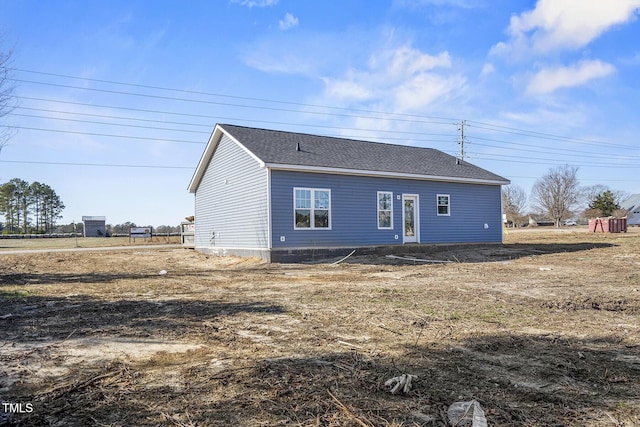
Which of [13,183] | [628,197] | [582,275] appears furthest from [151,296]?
[628,197]

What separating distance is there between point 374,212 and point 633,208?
7935 cm

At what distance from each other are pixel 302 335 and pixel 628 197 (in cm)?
9698

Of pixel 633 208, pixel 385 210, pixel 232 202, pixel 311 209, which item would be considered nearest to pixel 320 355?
pixel 311 209

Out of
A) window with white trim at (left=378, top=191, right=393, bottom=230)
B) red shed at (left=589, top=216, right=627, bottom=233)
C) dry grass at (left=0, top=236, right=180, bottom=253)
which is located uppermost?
window with white trim at (left=378, top=191, right=393, bottom=230)

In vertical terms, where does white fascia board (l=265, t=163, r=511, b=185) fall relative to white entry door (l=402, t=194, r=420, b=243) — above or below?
above

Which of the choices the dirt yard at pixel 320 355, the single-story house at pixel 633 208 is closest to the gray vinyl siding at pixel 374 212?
the dirt yard at pixel 320 355

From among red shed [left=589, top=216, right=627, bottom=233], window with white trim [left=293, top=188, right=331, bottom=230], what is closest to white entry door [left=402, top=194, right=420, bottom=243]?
window with white trim [left=293, top=188, right=331, bottom=230]

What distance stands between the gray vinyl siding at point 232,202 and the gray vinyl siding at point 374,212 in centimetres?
79

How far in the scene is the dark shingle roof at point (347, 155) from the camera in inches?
631

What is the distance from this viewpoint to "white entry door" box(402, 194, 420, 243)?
18245mm

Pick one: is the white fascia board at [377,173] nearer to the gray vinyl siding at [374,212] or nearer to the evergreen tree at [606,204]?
the gray vinyl siding at [374,212]

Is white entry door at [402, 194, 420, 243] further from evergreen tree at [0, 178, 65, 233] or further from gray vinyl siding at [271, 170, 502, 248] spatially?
evergreen tree at [0, 178, 65, 233]

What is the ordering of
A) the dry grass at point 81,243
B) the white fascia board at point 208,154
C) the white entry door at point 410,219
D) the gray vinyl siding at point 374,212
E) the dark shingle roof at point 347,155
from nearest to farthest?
the gray vinyl siding at point 374,212 < the dark shingle roof at point 347,155 < the white fascia board at point 208,154 < the white entry door at point 410,219 < the dry grass at point 81,243

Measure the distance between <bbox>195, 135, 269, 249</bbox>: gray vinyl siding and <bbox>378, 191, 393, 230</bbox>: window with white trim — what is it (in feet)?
16.7
